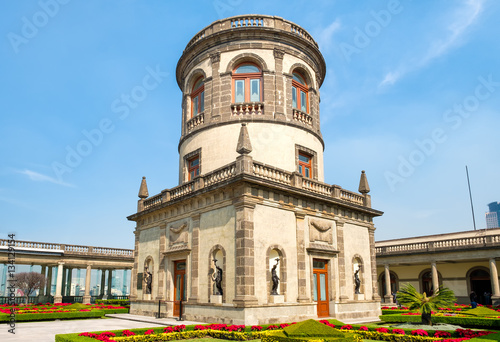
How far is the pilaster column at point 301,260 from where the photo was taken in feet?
66.7

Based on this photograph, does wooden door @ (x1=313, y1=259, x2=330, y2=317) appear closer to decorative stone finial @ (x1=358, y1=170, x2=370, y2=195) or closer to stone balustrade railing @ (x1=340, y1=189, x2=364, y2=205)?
stone balustrade railing @ (x1=340, y1=189, x2=364, y2=205)

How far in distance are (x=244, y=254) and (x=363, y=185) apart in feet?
38.9

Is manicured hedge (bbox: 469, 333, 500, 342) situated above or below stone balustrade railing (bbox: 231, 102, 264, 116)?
below

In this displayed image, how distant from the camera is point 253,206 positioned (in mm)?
19016

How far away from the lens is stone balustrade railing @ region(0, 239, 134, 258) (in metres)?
38.7

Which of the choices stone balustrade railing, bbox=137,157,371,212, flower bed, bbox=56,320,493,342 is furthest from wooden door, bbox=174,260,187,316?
flower bed, bbox=56,320,493,342

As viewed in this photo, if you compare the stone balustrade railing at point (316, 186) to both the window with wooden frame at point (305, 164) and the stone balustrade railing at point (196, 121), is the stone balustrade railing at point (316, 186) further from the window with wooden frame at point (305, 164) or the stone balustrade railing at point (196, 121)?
the stone balustrade railing at point (196, 121)

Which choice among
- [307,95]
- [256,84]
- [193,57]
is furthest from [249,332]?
[193,57]

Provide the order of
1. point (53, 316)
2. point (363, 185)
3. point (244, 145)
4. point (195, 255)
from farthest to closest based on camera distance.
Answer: point (363, 185) < point (53, 316) < point (195, 255) < point (244, 145)

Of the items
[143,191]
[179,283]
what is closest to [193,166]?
[143,191]

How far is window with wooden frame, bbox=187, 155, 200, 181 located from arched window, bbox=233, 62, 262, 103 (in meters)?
4.60

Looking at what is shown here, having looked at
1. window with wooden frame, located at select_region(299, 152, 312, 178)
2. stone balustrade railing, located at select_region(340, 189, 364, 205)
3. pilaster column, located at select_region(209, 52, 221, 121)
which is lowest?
stone balustrade railing, located at select_region(340, 189, 364, 205)

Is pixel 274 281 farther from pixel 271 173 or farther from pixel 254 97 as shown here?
pixel 254 97

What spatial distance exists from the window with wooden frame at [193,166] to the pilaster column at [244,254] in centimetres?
758
